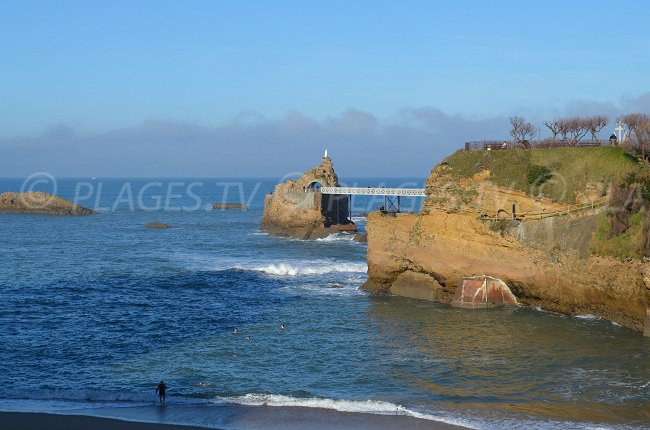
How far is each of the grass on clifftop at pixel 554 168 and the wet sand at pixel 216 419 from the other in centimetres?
2413

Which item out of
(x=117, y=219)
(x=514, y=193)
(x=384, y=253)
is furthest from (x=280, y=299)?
(x=117, y=219)

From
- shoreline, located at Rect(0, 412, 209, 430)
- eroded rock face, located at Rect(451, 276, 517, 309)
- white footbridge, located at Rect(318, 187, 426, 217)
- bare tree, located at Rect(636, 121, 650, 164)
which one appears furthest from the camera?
white footbridge, located at Rect(318, 187, 426, 217)

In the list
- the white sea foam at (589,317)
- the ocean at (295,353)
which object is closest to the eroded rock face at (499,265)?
the white sea foam at (589,317)

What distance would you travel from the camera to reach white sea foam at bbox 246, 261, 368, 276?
61594 millimetres

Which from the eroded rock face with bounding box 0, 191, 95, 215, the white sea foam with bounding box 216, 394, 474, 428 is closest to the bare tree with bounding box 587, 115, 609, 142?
the white sea foam with bounding box 216, 394, 474, 428

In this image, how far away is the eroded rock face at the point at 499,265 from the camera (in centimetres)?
3944

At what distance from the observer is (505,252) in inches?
1769

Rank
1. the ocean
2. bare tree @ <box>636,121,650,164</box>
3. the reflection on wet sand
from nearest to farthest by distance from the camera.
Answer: the reflection on wet sand, the ocean, bare tree @ <box>636,121,650,164</box>

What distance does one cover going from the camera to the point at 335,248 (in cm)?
7925

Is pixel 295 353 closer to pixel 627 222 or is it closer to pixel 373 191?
pixel 627 222

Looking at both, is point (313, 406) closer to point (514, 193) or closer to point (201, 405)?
point (201, 405)

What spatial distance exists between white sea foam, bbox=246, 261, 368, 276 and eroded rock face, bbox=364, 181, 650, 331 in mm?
10834

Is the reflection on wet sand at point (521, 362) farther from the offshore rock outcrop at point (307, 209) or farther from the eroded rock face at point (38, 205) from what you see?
the eroded rock face at point (38, 205)

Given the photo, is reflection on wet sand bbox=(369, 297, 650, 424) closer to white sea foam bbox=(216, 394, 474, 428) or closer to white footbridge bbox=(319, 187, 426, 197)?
white sea foam bbox=(216, 394, 474, 428)
